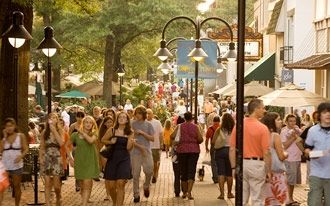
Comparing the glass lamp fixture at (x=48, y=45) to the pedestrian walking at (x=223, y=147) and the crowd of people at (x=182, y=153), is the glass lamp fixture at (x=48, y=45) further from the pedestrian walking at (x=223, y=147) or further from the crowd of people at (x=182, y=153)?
the pedestrian walking at (x=223, y=147)

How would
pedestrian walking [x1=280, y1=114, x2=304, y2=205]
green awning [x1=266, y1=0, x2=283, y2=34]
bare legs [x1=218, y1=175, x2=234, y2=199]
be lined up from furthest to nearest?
green awning [x1=266, y1=0, x2=283, y2=34] < bare legs [x1=218, y1=175, x2=234, y2=199] < pedestrian walking [x1=280, y1=114, x2=304, y2=205]

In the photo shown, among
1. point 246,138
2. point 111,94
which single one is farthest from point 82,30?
point 246,138

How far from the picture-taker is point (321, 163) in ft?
37.7

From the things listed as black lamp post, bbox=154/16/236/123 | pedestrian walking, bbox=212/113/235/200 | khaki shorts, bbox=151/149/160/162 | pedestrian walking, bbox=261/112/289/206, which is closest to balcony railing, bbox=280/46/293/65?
black lamp post, bbox=154/16/236/123

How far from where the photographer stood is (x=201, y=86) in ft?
245

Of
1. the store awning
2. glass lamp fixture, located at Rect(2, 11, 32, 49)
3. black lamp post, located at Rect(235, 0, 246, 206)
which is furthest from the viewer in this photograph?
the store awning

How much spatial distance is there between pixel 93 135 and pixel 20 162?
4.22ft

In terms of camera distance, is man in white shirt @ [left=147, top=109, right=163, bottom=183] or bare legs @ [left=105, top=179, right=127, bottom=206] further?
man in white shirt @ [left=147, top=109, right=163, bottom=183]

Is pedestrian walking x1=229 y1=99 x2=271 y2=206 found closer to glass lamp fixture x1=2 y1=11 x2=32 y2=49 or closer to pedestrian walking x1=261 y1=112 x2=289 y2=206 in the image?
pedestrian walking x1=261 y1=112 x2=289 y2=206

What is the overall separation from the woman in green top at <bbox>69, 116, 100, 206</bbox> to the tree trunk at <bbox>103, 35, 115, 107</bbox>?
→ 101 ft

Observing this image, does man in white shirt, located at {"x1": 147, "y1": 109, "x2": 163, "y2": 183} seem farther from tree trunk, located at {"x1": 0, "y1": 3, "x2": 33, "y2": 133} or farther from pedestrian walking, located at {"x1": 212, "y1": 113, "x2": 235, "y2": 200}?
tree trunk, located at {"x1": 0, "y1": 3, "x2": 33, "y2": 133}

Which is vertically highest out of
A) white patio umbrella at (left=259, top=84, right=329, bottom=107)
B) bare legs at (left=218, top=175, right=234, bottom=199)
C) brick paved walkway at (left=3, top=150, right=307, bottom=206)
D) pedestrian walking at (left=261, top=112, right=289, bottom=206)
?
white patio umbrella at (left=259, top=84, right=329, bottom=107)

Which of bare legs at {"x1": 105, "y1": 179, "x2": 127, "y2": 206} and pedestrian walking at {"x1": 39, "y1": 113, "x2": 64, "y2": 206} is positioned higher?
pedestrian walking at {"x1": 39, "y1": 113, "x2": 64, "y2": 206}

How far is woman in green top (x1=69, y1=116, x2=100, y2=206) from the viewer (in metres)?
14.8
